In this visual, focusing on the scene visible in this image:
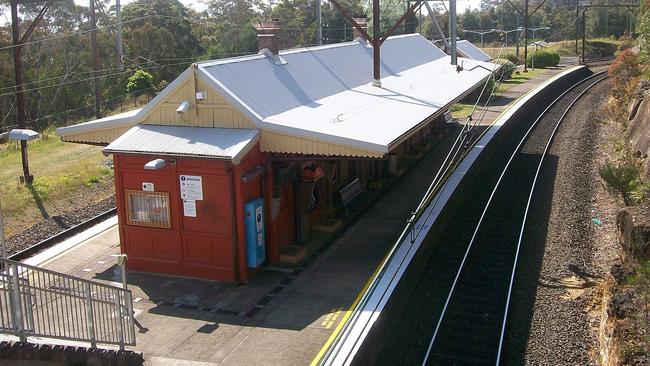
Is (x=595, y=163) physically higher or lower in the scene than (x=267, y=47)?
lower

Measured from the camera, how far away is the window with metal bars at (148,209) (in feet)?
44.1

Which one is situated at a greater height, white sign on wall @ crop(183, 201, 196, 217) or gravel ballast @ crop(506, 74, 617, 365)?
white sign on wall @ crop(183, 201, 196, 217)

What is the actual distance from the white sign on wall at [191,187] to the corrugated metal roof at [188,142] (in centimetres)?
53

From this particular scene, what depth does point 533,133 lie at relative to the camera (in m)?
29.5

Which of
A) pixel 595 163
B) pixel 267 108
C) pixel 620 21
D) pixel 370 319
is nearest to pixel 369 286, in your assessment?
pixel 370 319

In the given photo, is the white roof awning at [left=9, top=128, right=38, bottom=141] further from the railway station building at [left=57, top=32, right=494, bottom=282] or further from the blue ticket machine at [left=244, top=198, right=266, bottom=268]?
the blue ticket machine at [left=244, top=198, right=266, bottom=268]

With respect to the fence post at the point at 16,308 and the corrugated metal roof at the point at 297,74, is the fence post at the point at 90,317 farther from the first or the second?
the corrugated metal roof at the point at 297,74

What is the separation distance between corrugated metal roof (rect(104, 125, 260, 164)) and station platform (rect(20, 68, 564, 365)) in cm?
251

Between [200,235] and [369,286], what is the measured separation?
11.1 feet

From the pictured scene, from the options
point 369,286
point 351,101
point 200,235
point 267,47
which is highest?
point 267,47

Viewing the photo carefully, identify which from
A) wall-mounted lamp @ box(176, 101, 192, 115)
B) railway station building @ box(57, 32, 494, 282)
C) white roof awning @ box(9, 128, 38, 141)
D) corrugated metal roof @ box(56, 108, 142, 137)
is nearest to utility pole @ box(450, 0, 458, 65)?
railway station building @ box(57, 32, 494, 282)

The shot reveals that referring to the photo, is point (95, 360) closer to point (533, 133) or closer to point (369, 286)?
point (369, 286)

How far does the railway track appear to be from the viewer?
1108 cm

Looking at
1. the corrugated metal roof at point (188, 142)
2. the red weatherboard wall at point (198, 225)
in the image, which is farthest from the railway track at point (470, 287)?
the corrugated metal roof at point (188, 142)
